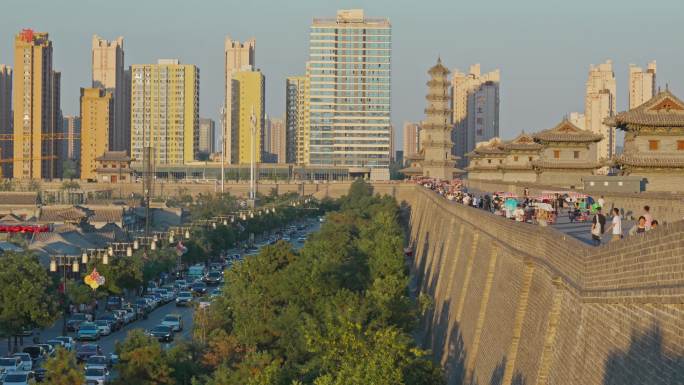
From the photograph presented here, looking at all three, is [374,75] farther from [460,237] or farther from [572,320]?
[572,320]

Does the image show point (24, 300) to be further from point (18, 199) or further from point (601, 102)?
point (601, 102)

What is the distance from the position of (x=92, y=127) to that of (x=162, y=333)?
5314 inches

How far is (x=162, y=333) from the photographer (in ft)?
134

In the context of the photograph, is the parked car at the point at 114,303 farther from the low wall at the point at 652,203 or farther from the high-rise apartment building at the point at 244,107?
the high-rise apartment building at the point at 244,107

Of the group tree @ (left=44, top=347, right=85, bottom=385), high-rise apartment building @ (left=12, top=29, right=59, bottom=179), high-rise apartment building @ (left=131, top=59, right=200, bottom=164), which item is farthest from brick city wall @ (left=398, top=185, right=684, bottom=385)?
high-rise apartment building @ (left=131, top=59, right=200, bottom=164)

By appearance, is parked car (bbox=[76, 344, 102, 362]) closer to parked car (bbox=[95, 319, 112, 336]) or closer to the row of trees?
the row of trees

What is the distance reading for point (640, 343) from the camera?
447 inches

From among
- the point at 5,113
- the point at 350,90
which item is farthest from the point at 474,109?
the point at 5,113

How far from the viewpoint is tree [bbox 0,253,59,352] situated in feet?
124

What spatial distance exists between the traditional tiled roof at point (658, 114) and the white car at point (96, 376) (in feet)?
56.2

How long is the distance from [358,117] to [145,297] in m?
104

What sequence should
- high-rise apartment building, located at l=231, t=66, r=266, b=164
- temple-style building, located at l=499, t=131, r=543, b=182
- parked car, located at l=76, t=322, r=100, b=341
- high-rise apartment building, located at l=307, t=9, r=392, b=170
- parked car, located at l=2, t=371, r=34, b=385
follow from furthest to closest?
high-rise apartment building, located at l=231, t=66, r=266, b=164 < high-rise apartment building, located at l=307, t=9, r=392, b=170 < temple-style building, located at l=499, t=131, r=543, b=182 < parked car, located at l=76, t=322, r=100, b=341 < parked car, located at l=2, t=371, r=34, b=385

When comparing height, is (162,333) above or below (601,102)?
below

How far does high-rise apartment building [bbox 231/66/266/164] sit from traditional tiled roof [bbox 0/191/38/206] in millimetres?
88079
